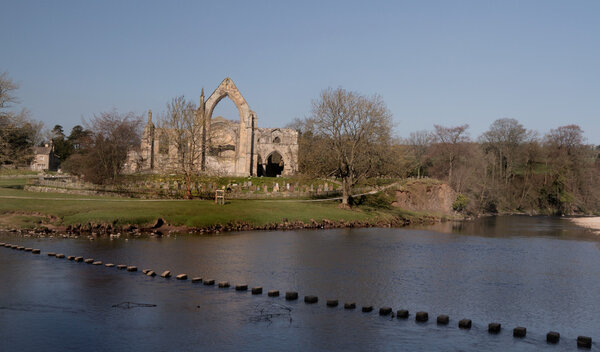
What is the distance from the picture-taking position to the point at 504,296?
20859mm

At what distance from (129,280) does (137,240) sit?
11.7 meters

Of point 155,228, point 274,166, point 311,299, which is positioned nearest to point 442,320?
point 311,299

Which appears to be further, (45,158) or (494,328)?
(45,158)

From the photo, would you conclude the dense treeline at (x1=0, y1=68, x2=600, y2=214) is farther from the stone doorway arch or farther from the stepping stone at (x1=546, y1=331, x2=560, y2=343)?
the stepping stone at (x1=546, y1=331, x2=560, y2=343)

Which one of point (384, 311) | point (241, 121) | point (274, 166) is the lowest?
point (384, 311)

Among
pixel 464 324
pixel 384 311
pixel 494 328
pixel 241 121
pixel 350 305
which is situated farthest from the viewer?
pixel 241 121

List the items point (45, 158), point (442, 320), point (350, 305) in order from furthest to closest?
point (45, 158) → point (350, 305) → point (442, 320)

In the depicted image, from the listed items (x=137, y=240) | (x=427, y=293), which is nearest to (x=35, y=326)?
(x=427, y=293)

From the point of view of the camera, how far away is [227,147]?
326 ft

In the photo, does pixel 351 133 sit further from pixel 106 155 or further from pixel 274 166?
pixel 274 166

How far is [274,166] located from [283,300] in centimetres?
8569

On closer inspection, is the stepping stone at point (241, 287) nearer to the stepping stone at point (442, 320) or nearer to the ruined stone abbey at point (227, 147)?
the stepping stone at point (442, 320)

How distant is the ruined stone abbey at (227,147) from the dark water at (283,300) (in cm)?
2190

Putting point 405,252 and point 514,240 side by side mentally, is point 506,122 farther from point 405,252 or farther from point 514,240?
point 405,252
